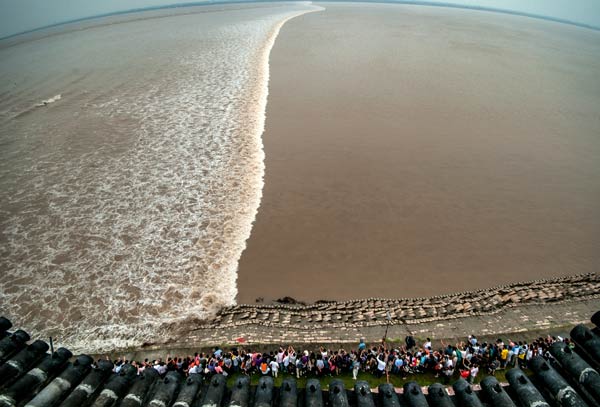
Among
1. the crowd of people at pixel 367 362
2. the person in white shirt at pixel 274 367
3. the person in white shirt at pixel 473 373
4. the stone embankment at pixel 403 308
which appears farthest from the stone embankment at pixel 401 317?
the person in white shirt at pixel 473 373

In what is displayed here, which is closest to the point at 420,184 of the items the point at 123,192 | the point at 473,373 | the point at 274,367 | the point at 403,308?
the point at 403,308

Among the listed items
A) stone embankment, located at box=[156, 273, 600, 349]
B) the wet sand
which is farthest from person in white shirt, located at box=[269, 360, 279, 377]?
the wet sand

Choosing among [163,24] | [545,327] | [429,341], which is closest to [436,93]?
[545,327]

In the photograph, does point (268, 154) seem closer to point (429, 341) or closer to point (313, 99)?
point (313, 99)

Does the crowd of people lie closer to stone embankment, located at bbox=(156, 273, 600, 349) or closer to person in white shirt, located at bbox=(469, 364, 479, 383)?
person in white shirt, located at bbox=(469, 364, 479, 383)

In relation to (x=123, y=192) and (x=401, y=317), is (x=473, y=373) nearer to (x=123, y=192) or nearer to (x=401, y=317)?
(x=401, y=317)
